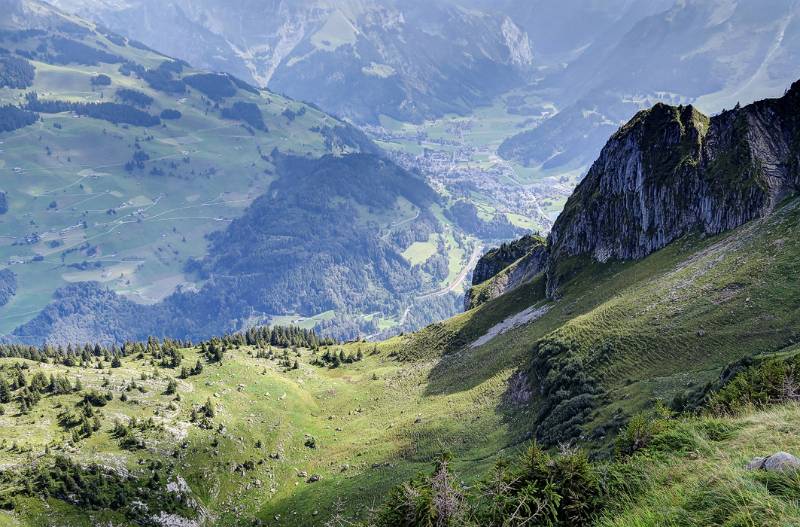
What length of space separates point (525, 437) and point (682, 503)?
5074 centimetres

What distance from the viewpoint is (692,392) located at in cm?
4209

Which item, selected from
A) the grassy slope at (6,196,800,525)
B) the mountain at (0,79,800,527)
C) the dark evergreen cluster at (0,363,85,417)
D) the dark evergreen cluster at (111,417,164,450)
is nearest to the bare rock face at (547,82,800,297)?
the mountain at (0,79,800,527)

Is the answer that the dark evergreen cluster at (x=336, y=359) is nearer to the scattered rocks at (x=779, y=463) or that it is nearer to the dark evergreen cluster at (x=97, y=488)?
the dark evergreen cluster at (x=97, y=488)

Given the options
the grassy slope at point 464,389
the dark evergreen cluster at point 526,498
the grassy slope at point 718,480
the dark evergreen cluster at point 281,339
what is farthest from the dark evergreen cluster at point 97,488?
the dark evergreen cluster at point 281,339

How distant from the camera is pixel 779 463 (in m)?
16.2

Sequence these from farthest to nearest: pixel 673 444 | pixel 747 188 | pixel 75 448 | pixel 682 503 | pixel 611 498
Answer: pixel 747 188 → pixel 75 448 → pixel 673 444 → pixel 611 498 → pixel 682 503

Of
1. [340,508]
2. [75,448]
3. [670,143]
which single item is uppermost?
[670,143]

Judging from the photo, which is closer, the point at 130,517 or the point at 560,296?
the point at 130,517

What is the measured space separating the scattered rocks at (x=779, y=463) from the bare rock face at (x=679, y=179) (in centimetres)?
8072

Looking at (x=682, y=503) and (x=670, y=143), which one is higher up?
(x=670, y=143)

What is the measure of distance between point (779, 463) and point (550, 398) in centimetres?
5391

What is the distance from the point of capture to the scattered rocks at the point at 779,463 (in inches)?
620

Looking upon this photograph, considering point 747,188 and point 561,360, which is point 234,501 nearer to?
point 561,360

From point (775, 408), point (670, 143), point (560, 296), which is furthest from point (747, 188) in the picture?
point (775, 408)
